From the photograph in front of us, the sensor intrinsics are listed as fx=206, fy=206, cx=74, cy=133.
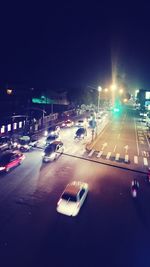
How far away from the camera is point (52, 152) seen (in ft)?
87.9

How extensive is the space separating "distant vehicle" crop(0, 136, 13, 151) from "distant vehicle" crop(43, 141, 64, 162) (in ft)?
25.8

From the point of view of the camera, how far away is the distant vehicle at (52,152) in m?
26.1

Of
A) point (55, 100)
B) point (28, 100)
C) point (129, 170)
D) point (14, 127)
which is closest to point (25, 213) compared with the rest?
point (129, 170)

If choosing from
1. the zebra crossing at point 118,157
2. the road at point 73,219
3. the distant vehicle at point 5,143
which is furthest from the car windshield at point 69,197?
the distant vehicle at point 5,143

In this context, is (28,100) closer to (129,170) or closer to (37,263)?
(129,170)

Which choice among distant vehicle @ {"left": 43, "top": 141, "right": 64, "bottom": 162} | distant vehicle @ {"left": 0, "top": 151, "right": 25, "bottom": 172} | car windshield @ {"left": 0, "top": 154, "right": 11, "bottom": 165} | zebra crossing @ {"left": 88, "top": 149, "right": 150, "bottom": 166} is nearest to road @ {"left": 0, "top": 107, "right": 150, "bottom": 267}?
distant vehicle @ {"left": 0, "top": 151, "right": 25, "bottom": 172}

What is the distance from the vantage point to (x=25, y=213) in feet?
51.1

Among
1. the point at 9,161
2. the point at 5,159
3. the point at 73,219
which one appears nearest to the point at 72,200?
the point at 73,219

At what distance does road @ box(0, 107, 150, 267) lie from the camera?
1192 centimetres

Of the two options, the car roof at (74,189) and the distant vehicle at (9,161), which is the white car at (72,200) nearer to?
the car roof at (74,189)

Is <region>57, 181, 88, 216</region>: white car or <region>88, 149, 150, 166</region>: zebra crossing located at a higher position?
<region>88, 149, 150, 166</region>: zebra crossing

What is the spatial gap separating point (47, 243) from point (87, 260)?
2653 mm

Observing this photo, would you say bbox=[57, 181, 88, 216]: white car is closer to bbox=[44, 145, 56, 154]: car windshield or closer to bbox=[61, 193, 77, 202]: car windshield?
bbox=[61, 193, 77, 202]: car windshield

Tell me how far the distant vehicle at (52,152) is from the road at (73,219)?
1223 mm
